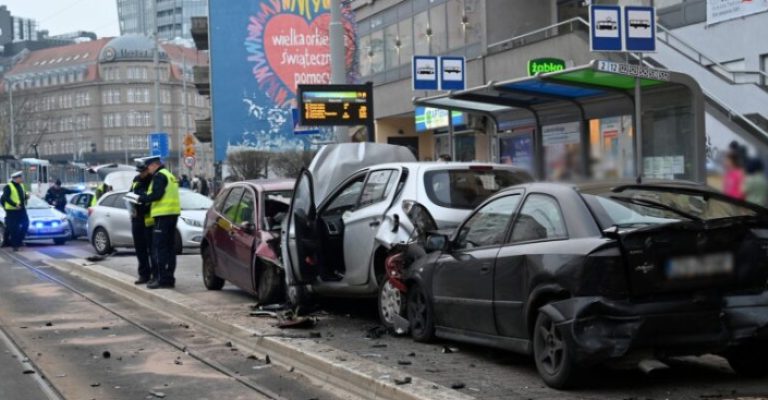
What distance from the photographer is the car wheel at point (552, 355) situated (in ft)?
19.8

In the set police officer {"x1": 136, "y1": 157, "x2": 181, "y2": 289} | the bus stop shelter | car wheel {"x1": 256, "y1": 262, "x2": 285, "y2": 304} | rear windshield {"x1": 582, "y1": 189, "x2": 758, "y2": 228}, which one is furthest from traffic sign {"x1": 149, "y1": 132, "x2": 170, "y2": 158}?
rear windshield {"x1": 582, "y1": 189, "x2": 758, "y2": 228}

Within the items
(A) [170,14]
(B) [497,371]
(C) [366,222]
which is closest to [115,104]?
(A) [170,14]

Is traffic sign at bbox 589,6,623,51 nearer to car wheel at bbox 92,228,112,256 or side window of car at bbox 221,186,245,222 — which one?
side window of car at bbox 221,186,245,222

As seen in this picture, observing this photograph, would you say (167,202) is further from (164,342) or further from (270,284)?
(164,342)

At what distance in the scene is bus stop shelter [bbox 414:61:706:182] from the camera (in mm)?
11516

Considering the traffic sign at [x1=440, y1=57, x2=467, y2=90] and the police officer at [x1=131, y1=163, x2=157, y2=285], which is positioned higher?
the traffic sign at [x1=440, y1=57, x2=467, y2=90]

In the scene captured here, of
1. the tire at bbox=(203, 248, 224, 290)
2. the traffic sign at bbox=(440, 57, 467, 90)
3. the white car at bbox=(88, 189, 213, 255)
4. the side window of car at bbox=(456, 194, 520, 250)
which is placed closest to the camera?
the side window of car at bbox=(456, 194, 520, 250)

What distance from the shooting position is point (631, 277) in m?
5.88

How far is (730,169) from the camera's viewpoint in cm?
560

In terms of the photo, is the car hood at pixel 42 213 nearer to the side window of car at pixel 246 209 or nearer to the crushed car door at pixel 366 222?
the side window of car at pixel 246 209

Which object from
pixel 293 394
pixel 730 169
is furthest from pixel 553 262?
pixel 293 394

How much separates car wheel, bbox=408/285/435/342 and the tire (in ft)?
16.1

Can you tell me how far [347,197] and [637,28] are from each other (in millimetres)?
4036

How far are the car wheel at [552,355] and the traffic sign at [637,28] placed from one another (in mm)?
5409
